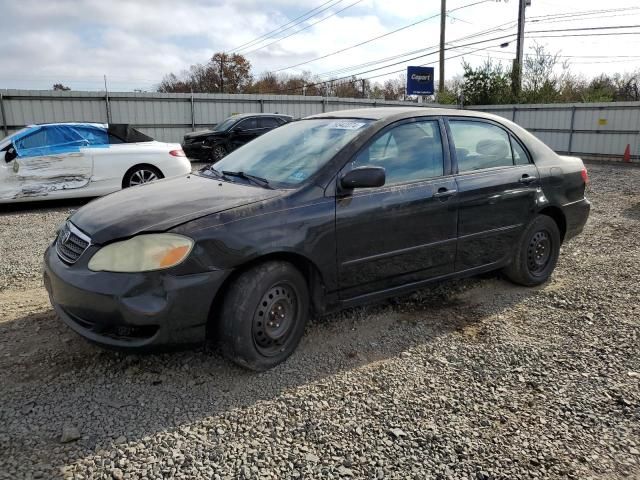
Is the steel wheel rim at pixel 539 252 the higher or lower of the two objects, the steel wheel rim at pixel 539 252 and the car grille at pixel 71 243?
the lower

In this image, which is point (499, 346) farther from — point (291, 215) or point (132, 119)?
point (132, 119)

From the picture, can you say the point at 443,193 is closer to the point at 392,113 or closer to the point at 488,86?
the point at 392,113

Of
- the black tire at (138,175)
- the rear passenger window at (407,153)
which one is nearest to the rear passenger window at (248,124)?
the black tire at (138,175)

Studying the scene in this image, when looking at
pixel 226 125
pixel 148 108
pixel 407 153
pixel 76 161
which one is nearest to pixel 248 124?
pixel 226 125

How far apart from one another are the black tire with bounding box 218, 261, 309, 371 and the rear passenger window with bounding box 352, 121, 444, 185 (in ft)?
3.19

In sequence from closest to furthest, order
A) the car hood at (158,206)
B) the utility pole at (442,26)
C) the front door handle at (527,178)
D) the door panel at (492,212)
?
the car hood at (158,206)
the door panel at (492,212)
the front door handle at (527,178)
the utility pole at (442,26)

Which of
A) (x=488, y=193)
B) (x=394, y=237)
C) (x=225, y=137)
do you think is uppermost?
(x=225, y=137)

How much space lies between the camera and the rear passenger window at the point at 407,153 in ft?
12.1

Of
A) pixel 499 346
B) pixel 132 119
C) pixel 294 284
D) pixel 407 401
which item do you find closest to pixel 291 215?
pixel 294 284

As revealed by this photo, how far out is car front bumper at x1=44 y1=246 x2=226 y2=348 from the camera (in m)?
2.82

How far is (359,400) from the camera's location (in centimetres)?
299

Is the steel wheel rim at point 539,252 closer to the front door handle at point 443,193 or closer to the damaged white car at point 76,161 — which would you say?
the front door handle at point 443,193

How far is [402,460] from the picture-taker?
2.50 m

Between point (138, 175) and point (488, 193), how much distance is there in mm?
6697
